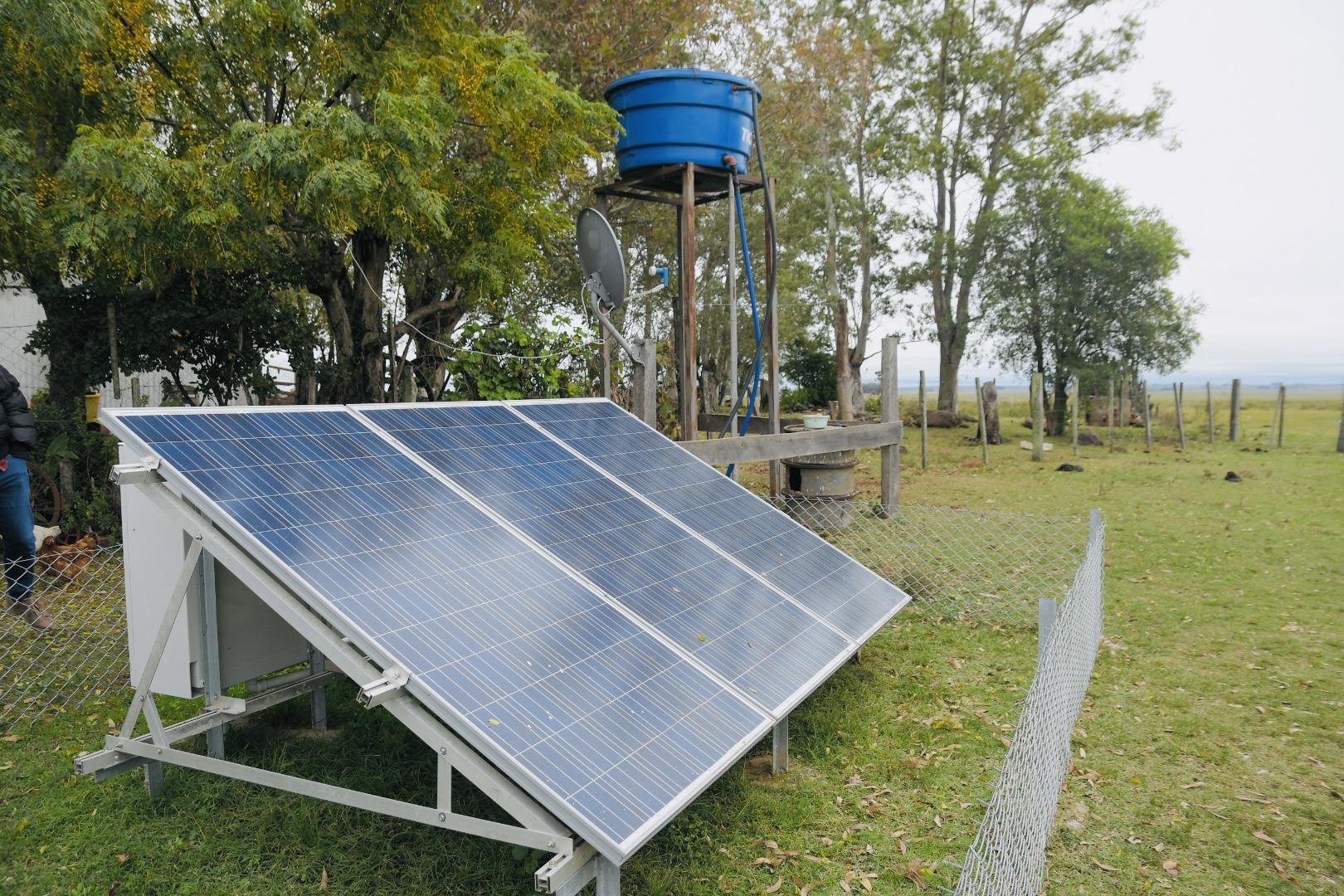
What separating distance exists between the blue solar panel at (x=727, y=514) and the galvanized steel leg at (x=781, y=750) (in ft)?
Result: 2.17

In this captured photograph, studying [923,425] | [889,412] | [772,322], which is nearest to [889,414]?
[889,412]

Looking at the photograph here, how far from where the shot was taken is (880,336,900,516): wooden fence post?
1134 cm

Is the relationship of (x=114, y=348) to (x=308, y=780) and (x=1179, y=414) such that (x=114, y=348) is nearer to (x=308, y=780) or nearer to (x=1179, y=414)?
(x=308, y=780)

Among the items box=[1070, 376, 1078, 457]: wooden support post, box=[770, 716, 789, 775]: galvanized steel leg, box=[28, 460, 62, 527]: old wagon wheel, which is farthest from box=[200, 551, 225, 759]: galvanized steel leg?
box=[1070, 376, 1078, 457]: wooden support post

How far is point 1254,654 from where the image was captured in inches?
270

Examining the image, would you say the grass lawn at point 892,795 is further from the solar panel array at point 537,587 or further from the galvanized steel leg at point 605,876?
the galvanized steel leg at point 605,876

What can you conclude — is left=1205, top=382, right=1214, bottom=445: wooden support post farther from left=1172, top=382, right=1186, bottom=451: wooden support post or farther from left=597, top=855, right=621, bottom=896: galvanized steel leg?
left=597, top=855, right=621, bottom=896: galvanized steel leg

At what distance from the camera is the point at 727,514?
597 cm

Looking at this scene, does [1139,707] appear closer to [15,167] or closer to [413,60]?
[413,60]

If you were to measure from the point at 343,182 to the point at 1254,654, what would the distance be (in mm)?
9098

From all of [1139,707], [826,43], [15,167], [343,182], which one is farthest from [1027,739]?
[826,43]

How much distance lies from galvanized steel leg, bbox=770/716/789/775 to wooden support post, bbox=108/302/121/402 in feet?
32.5

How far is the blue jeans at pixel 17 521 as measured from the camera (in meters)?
6.72

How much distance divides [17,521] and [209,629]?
3.94 meters
